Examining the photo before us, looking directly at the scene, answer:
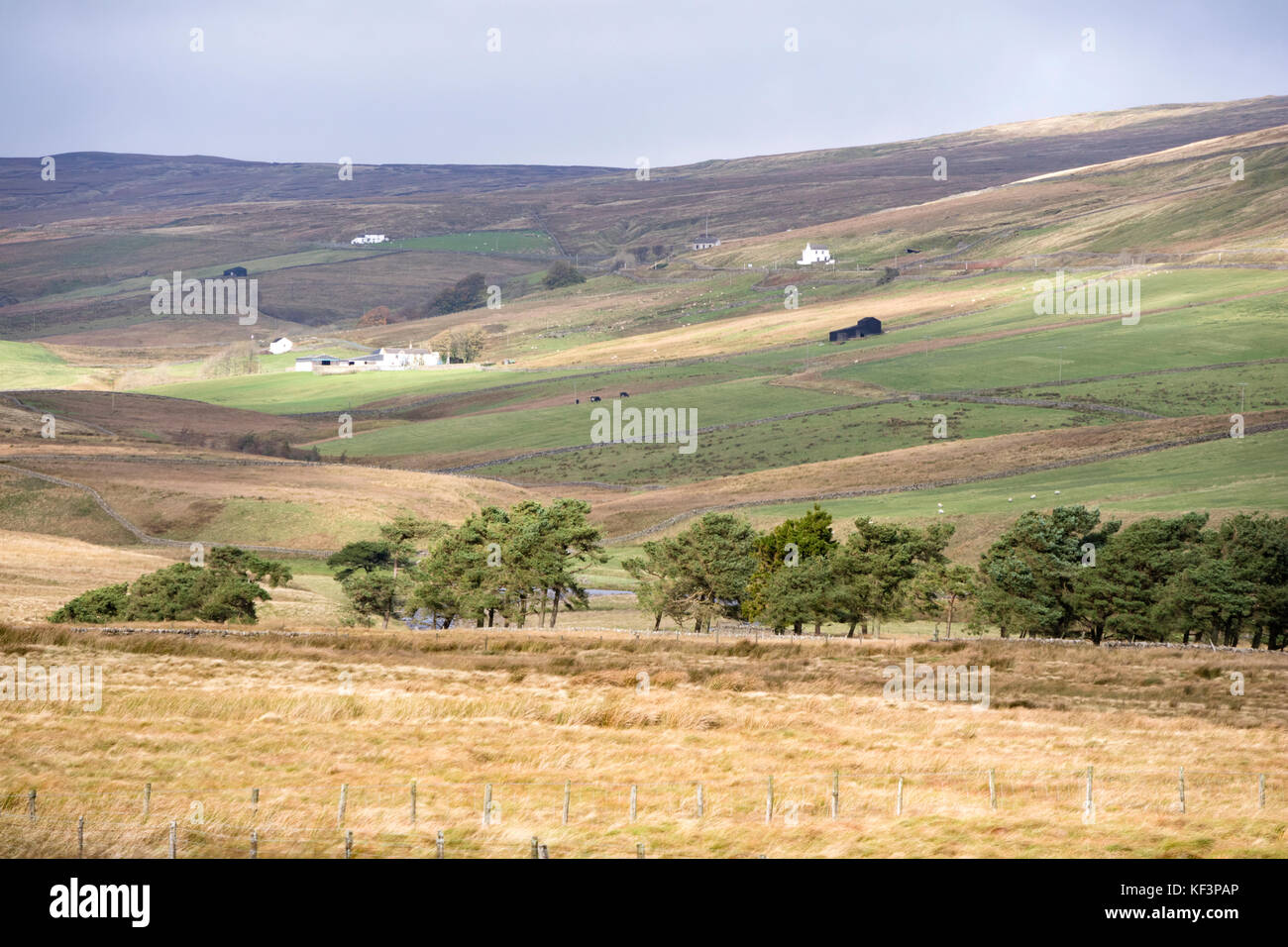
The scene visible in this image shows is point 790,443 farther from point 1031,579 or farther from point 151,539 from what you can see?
point 1031,579

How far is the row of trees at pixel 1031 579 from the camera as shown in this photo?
5794 centimetres

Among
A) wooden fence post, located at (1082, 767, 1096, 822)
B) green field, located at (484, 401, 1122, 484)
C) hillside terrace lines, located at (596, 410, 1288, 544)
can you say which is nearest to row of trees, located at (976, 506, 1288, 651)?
wooden fence post, located at (1082, 767, 1096, 822)

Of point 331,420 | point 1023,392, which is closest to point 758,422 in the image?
point 1023,392

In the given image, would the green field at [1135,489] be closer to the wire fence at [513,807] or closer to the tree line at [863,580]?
the tree line at [863,580]

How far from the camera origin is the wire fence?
65.0ft

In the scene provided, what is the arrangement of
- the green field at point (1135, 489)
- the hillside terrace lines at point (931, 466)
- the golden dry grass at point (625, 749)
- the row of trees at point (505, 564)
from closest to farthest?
the golden dry grass at point (625, 749) → the row of trees at point (505, 564) → the green field at point (1135, 489) → the hillside terrace lines at point (931, 466)

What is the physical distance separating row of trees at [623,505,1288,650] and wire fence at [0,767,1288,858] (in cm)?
2977

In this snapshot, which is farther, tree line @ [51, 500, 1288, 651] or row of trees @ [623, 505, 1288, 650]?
tree line @ [51, 500, 1288, 651]

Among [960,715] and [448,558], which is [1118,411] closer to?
[448,558]

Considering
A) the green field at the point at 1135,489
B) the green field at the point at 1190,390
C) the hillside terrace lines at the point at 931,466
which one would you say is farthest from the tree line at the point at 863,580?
the green field at the point at 1190,390

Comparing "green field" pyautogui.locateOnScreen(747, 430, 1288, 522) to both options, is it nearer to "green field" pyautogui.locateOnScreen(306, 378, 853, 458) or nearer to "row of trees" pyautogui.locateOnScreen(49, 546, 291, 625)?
"green field" pyautogui.locateOnScreen(306, 378, 853, 458)

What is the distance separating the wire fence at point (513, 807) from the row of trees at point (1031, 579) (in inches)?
1172

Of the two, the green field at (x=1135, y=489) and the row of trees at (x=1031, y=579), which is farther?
the green field at (x=1135, y=489)
